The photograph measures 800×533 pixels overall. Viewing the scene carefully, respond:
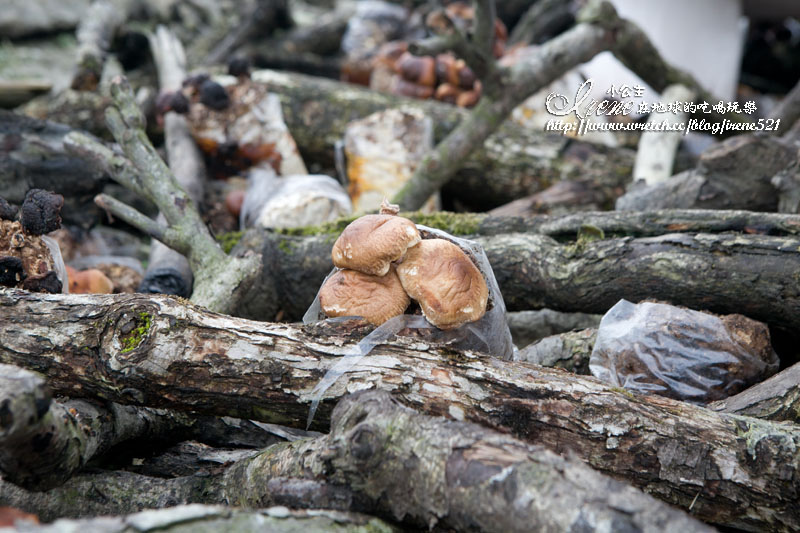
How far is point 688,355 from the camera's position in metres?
2.87

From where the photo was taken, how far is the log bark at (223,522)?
1442 millimetres

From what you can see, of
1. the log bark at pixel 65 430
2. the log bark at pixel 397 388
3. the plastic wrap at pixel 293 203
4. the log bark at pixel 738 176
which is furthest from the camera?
the plastic wrap at pixel 293 203

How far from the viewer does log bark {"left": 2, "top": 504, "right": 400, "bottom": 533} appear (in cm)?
144

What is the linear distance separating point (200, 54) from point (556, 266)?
24.6 ft

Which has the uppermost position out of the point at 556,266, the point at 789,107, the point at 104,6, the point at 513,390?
the point at 104,6

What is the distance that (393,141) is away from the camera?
214 inches

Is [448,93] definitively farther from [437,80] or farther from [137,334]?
[137,334]

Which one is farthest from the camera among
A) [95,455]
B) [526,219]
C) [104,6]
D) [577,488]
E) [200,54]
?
[200,54]

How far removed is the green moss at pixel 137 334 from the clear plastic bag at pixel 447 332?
0.67m

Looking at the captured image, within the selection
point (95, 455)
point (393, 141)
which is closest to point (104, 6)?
point (393, 141)

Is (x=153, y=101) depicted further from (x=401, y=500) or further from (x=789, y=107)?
(x=789, y=107)

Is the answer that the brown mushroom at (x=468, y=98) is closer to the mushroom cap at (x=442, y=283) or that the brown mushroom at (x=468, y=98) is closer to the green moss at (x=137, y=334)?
the mushroom cap at (x=442, y=283)

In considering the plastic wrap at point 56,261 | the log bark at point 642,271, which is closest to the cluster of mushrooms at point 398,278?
the log bark at point 642,271

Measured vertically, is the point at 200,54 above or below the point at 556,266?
above
